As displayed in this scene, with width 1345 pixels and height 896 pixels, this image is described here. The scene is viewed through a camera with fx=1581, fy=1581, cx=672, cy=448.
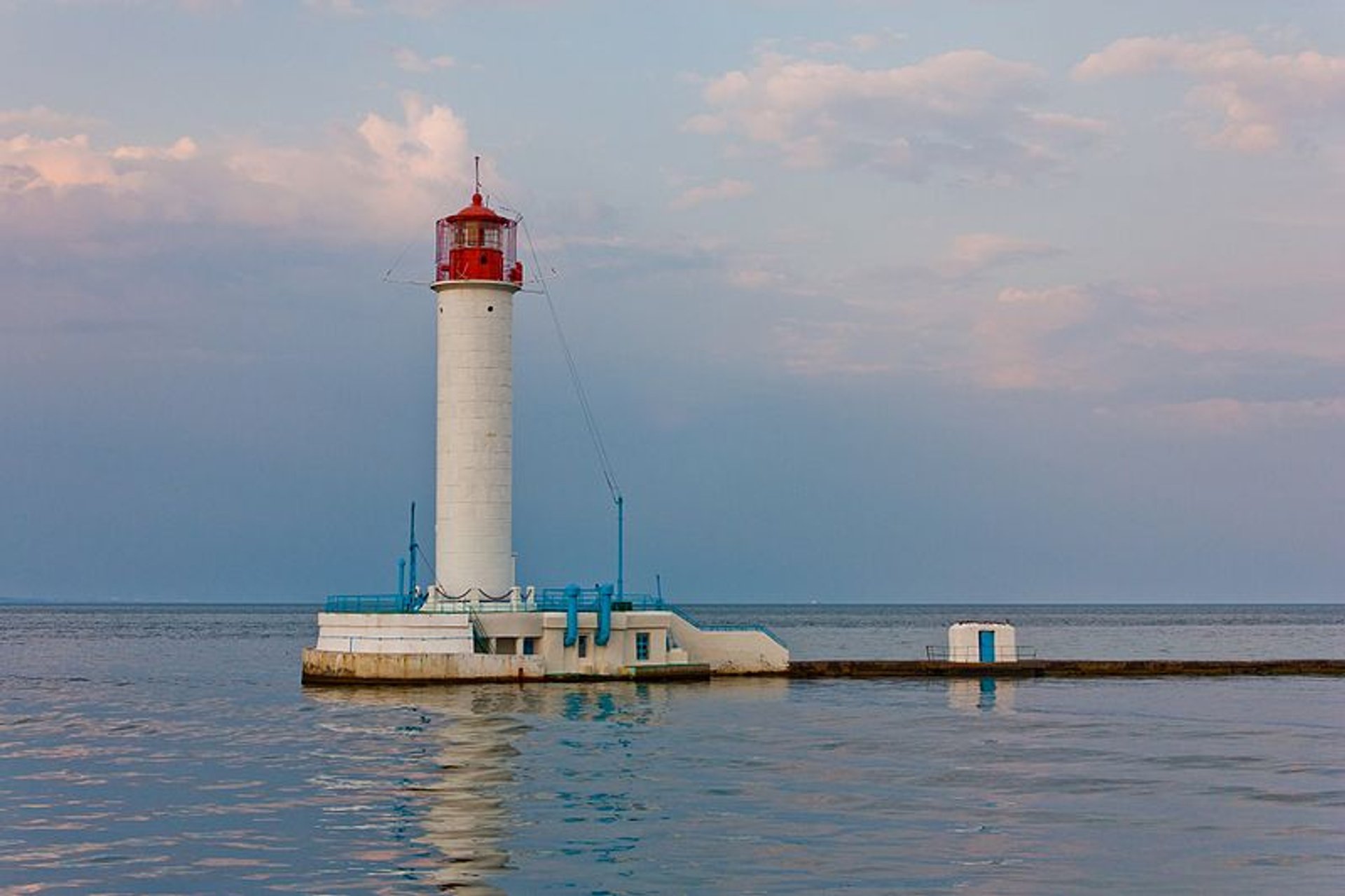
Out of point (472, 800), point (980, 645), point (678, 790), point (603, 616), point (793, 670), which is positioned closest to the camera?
point (472, 800)

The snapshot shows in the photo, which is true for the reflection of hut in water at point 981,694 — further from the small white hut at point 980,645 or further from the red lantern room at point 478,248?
the red lantern room at point 478,248

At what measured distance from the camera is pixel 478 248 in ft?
190

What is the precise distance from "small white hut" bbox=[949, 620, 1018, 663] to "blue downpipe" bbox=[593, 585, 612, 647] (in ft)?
55.7

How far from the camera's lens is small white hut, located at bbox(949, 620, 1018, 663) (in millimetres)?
67188

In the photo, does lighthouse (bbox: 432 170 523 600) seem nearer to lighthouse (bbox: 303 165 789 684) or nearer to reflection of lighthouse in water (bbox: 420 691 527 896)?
lighthouse (bbox: 303 165 789 684)

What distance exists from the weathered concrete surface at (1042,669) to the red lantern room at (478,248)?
66.0ft

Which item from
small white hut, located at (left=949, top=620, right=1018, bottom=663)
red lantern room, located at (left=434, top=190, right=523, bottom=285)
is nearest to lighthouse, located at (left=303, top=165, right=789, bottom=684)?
red lantern room, located at (left=434, top=190, right=523, bottom=285)

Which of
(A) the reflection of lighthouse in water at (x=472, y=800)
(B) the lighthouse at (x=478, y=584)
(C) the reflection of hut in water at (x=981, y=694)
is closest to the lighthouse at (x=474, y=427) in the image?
(B) the lighthouse at (x=478, y=584)

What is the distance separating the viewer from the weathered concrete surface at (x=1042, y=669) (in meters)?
66.0

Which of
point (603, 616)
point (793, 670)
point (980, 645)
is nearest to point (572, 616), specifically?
point (603, 616)

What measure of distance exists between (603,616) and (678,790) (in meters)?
25.2

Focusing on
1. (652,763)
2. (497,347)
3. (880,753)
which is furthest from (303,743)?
(497,347)

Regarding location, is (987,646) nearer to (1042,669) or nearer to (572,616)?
(1042,669)

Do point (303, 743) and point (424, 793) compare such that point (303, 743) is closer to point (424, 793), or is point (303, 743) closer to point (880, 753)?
point (424, 793)
